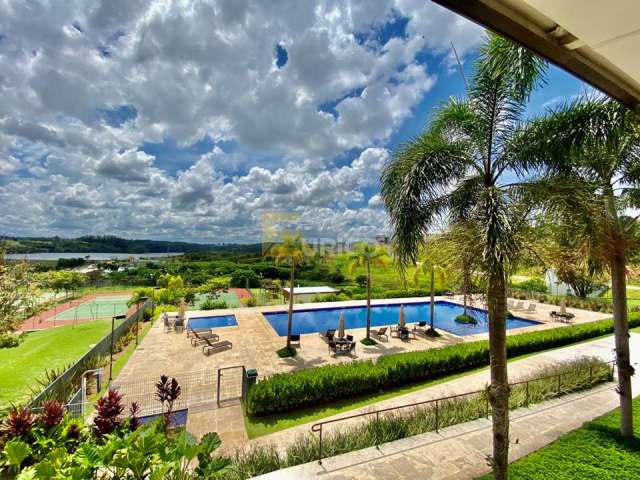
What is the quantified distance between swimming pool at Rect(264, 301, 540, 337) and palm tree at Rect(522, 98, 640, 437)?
11457 millimetres

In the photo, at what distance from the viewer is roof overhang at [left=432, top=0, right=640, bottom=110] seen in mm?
1674

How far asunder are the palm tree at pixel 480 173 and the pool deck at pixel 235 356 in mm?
2485

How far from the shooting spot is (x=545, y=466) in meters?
5.25

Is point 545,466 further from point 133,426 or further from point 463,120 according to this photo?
point 133,426

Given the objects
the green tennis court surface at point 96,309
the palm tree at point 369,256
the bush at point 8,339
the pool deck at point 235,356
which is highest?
the palm tree at point 369,256

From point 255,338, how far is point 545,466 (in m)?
→ 11.7

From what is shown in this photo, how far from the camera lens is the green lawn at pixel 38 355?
359 inches

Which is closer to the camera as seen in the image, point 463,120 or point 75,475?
point 75,475

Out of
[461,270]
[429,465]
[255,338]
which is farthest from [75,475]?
[255,338]

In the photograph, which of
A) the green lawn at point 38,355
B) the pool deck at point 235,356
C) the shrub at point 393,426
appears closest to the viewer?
the shrub at point 393,426

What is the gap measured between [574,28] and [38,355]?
17.3m

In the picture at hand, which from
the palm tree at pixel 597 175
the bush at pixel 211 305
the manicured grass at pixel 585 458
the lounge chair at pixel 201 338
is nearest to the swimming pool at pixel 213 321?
the bush at pixel 211 305

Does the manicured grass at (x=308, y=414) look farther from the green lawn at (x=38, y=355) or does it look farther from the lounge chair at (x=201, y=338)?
the green lawn at (x=38, y=355)

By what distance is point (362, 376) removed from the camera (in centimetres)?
915
